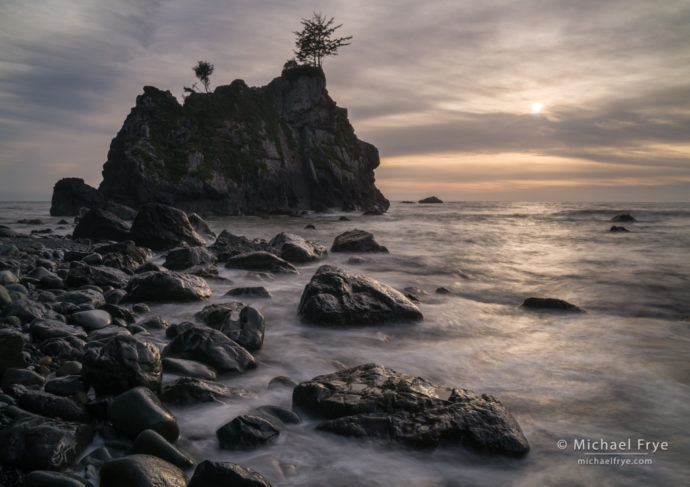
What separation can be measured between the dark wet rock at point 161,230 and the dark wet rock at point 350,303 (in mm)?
8146

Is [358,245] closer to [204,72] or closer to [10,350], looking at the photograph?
[10,350]

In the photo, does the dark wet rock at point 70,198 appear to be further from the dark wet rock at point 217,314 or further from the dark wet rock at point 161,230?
the dark wet rock at point 217,314

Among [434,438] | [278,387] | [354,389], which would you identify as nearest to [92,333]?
[278,387]

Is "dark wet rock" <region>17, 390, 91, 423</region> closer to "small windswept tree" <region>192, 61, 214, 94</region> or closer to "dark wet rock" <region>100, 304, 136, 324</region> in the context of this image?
"dark wet rock" <region>100, 304, 136, 324</region>

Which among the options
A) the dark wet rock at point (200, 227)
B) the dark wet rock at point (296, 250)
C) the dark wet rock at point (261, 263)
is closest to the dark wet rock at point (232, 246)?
the dark wet rock at point (296, 250)

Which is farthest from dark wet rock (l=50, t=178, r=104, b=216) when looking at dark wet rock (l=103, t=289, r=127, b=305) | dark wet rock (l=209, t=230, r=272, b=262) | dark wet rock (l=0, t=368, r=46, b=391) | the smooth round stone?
dark wet rock (l=0, t=368, r=46, b=391)

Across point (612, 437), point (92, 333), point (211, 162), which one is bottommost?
point (612, 437)

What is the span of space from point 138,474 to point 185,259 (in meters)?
8.20

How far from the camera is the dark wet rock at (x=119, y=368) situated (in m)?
3.21

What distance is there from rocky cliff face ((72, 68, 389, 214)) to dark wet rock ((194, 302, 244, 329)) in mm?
37017

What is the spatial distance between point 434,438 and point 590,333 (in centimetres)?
414

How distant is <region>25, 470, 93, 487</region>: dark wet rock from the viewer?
2.12 m

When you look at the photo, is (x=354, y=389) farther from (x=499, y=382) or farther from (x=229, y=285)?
(x=229, y=285)

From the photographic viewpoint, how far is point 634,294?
28.9 ft
